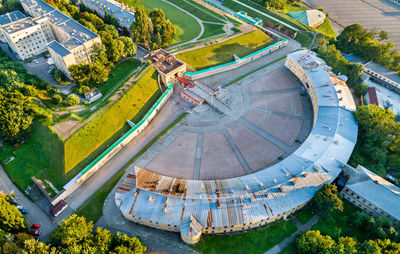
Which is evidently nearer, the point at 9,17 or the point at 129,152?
the point at 129,152

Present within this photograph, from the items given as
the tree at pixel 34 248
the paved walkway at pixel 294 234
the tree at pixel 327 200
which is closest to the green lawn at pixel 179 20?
the tree at pixel 327 200

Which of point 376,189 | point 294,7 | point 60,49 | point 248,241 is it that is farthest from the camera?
point 294,7

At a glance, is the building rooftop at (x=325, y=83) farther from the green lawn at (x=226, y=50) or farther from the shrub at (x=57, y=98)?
the shrub at (x=57, y=98)

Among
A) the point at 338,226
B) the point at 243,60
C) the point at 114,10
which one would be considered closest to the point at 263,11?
the point at 243,60

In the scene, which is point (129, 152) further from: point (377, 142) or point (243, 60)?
point (377, 142)

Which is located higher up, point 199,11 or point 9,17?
point 199,11

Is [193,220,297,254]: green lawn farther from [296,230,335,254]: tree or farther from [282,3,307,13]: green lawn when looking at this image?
[282,3,307,13]: green lawn
